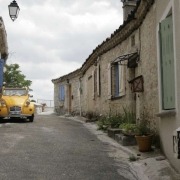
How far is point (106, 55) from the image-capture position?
50.8 ft

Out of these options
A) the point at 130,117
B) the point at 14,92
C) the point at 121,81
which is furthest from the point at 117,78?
the point at 14,92

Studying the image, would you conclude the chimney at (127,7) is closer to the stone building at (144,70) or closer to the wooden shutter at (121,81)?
the stone building at (144,70)

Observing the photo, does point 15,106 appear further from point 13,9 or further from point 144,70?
point 144,70

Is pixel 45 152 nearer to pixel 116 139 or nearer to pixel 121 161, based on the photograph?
pixel 121 161

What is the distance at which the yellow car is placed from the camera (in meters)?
16.3

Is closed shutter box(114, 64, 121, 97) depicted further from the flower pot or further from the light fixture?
the flower pot

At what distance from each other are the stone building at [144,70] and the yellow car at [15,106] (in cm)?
326

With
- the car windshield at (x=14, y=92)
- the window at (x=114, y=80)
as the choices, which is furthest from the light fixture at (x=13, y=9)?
the car windshield at (x=14, y=92)

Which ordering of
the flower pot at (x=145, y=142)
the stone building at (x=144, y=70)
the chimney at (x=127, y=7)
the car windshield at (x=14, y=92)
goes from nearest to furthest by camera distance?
the stone building at (x=144, y=70)
the flower pot at (x=145, y=142)
the chimney at (x=127, y=7)
the car windshield at (x=14, y=92)

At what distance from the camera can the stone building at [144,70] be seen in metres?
6.52

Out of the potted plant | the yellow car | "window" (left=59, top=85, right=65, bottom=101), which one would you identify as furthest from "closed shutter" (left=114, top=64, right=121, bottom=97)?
"window" (left=59, top=85, right=65, bottom=101)

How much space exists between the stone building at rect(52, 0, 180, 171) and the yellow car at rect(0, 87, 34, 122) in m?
3.26

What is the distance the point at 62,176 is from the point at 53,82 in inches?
1071

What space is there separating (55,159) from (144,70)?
3688mm
